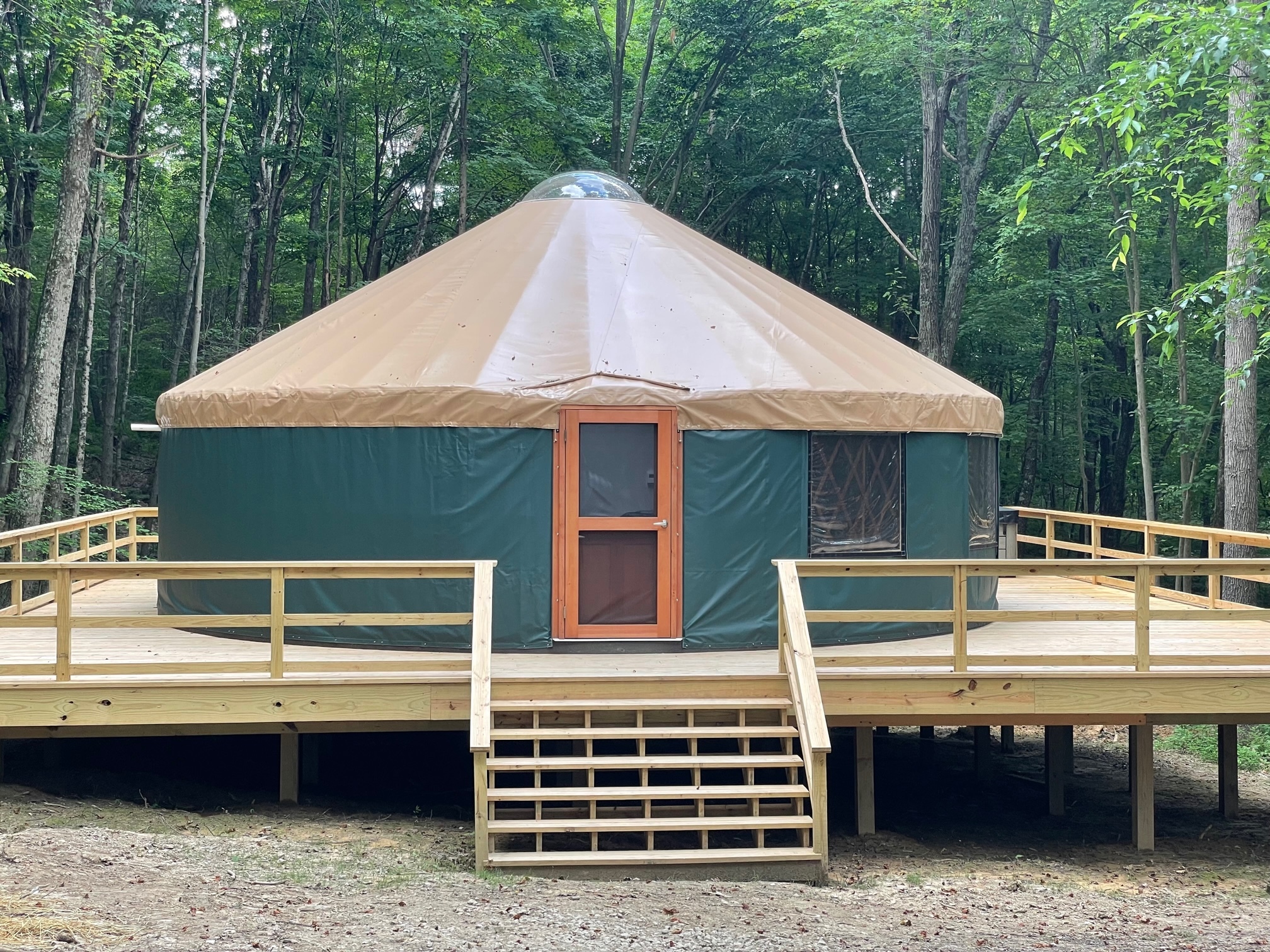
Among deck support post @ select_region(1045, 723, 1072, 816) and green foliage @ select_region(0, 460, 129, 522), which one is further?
green foliage @ select_region(0, 460, 129, 522)

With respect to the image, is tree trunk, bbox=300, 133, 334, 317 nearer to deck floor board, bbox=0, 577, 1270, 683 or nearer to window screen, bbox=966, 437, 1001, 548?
deck floor board, bbox=0, 577, 1270, 683

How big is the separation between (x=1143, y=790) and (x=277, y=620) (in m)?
4.76

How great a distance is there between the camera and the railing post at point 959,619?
607 cm

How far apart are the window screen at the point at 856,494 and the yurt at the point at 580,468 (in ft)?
0.04

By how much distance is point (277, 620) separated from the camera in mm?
5852

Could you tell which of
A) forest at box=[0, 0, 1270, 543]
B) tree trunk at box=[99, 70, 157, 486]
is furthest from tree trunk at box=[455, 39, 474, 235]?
tree trunk at box=[99, 70, 157, 486]

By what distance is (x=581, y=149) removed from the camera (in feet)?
63.3

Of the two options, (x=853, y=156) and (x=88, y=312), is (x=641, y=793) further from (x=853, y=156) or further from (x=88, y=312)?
(x=88, y=312)

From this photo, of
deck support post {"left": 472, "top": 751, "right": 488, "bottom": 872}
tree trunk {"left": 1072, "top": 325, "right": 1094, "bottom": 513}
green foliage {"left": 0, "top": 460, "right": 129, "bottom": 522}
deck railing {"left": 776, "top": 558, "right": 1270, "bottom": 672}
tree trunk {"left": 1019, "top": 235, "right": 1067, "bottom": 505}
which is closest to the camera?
deck support post {"left": 472, "top": 751, "right": 488, "bottom": 872}

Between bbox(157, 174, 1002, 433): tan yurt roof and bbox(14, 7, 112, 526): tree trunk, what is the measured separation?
179 inches

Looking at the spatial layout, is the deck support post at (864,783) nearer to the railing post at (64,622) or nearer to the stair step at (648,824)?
the stair step at (648,824)

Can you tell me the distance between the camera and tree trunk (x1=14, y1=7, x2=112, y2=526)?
12422mm

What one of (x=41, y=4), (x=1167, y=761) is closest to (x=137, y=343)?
(x=41, y=4)

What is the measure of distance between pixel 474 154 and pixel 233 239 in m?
6.36
